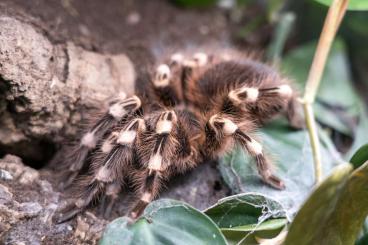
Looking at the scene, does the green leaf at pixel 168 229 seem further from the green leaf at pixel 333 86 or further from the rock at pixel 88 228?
the green leaf at pixel 333 86

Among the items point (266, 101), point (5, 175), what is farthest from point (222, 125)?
point (5, 175)

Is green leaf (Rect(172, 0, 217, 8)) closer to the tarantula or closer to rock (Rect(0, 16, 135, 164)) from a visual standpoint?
the tarantula

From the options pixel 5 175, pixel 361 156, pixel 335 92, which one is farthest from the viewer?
pixel 335 92

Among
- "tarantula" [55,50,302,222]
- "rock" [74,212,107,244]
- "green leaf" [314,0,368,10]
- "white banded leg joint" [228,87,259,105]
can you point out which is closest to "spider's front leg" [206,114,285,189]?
"tarantula" [55,50,302,222]

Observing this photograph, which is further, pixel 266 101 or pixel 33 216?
pixel 266 101

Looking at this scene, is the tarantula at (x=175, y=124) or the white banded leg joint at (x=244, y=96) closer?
the tarantula at (x=175, y=124)

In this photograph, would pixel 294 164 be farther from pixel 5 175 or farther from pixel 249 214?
pixel 5 175

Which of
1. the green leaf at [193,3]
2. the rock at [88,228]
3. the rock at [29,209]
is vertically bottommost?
the rock at [88,228]

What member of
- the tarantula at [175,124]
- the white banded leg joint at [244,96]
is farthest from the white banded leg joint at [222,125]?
the white banded leg joint at [244,96]
